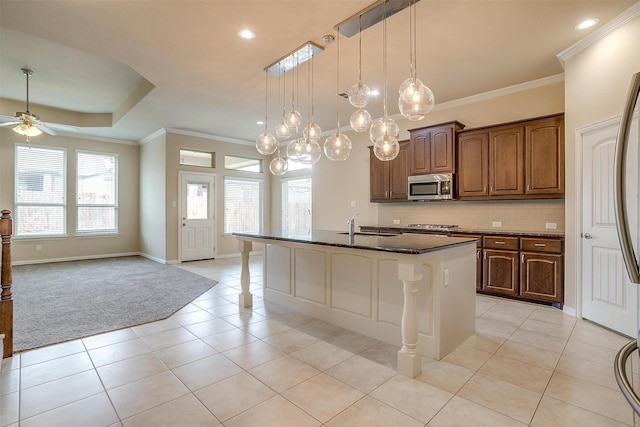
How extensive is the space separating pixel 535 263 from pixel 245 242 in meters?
3.64

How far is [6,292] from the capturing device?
2.63 metres

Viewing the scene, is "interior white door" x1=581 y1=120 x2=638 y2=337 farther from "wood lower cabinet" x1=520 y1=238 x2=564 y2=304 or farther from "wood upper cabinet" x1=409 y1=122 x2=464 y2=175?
"wood upper cabinet" x1=409 y1=122 x2=464 y2=175

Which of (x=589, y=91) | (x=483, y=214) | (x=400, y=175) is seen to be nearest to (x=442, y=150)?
(x=400, y=175)

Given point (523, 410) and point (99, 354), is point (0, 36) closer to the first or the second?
point (99, 354)

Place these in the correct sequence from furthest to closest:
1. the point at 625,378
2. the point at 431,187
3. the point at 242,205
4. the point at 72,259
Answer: the point at 242,205, the point at 72,259, the point at 431,187, the point at 625,378

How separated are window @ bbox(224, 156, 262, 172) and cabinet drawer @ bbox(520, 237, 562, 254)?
647 cm

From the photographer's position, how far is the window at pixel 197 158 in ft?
23.9

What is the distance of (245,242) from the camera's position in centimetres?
386

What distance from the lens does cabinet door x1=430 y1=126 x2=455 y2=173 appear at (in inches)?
192

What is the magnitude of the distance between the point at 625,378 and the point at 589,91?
352 centimetres

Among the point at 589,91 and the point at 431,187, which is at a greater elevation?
the point at 589,91

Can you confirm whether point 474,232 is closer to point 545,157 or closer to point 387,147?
point 545,157

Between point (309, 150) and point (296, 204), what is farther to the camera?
point (296, 204)

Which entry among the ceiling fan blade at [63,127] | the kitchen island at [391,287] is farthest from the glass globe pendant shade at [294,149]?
the ceiling fan blade at [63,127]
